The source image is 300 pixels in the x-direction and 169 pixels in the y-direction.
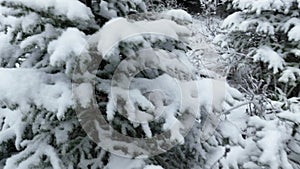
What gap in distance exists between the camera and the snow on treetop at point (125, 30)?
6.34 ft

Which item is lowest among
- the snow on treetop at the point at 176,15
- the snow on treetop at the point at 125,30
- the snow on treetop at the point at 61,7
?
the snow on treetop at the point at 176,15

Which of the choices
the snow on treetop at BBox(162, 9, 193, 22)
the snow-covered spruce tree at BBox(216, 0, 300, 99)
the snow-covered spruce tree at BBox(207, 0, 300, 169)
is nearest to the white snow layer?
the snow on treetop at BBox(162, 9, 193, 22)

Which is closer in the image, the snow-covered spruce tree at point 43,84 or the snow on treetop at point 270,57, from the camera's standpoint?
the snow-covered spruce tree at point 43,84

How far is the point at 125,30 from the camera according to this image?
1.97 meters

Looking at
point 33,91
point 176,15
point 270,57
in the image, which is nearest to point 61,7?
point 33,91

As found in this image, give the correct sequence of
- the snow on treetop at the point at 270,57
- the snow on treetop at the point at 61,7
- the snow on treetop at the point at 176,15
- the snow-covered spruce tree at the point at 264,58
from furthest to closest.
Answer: the snow on treetop at the point at 270,57 → the snow-covered spruce tree at the point at 264,58 → the snow on treetop at the point at 176,15 → the snow on treetop at the point at 61,7

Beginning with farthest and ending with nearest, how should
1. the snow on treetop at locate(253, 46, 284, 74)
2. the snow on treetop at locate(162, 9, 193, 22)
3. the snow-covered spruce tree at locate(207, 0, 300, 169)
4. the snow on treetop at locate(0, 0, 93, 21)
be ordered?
the snow on treetop at locate(253, 46, 284, 74), the snow-covered spruce tree at locate(207, 0, 300, 169), the snow on treetop at locate(162, 9, 193, 22), the snow on treetop at locate(0, 0, 93, 21)

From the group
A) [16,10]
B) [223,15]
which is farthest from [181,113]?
[223,15]

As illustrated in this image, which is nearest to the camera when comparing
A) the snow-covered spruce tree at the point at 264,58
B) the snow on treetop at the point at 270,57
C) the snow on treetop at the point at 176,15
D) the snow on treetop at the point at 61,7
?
the snow on treetop at the point at 61,7

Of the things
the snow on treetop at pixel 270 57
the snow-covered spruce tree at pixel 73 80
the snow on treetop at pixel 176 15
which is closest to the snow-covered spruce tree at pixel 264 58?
the snow on treetop at pixel 270 57

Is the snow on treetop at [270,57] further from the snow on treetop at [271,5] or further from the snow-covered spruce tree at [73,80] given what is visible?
the snow-covered spruce tree at [73,80]

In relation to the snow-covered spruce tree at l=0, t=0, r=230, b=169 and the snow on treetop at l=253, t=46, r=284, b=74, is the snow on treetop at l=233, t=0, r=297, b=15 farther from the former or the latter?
the snow-covered spruce tree at l=0, t=0, r=230, b=169

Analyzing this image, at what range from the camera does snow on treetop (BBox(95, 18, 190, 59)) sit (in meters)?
1.93

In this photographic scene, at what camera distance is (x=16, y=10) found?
199 centimetres
